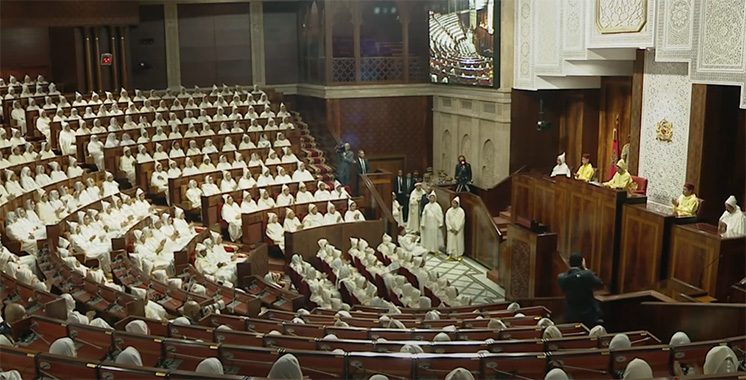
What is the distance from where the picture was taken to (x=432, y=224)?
12.6 m

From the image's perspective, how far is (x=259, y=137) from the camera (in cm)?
1378

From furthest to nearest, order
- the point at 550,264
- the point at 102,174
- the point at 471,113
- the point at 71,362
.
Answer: the point at 471,113 < the point at 102,174 < the point at 550,264 < the point at 71,362

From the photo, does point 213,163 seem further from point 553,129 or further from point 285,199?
point 553,129

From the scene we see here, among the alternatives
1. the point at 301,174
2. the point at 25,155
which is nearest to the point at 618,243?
the point at 301,174

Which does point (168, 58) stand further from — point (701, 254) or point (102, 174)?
point (701, 254)

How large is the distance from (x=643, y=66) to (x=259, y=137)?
6886 mm

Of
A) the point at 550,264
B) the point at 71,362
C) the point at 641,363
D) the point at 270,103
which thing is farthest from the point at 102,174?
the point at 641,363

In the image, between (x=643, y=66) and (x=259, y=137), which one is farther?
(x=259, y=137)

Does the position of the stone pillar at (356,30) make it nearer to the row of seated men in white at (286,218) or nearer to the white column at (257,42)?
the white column at (257,42)

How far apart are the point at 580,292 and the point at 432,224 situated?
6080 mm

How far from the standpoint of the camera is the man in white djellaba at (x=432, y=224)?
12.6m

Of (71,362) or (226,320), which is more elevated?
(71,362)

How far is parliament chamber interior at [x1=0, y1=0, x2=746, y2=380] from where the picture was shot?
16.9 feet

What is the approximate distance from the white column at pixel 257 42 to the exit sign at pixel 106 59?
332 centimetres
